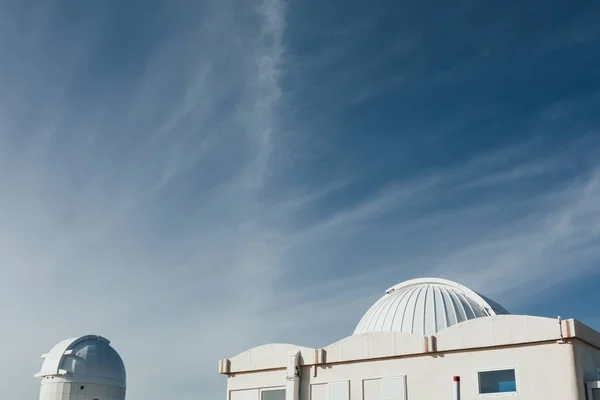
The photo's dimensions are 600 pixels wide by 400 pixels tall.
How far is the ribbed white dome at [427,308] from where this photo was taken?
102 ft

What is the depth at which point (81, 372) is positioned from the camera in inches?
2014

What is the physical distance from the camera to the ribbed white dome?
102ft

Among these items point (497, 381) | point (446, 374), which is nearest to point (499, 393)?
point (497, 381)

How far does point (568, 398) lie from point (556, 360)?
1.13m

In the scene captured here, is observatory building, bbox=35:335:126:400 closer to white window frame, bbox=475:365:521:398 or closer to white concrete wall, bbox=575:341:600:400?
white window frame, bbox=475:365:521:398

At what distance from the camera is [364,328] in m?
33.8

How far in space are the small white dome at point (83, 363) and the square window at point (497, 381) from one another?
3651cm

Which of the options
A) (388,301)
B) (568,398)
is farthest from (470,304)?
(568,398)

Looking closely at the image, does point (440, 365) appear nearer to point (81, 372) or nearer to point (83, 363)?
point (81, 372)

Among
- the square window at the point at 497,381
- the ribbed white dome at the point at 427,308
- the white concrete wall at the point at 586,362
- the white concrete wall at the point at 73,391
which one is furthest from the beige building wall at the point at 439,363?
the white concrete wall at the point at 73,391

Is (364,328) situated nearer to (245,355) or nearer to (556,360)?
(245,355)

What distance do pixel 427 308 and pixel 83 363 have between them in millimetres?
30080

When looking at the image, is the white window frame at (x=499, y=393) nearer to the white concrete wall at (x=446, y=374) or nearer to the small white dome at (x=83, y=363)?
the white concrete wall at (x=446, y=374)

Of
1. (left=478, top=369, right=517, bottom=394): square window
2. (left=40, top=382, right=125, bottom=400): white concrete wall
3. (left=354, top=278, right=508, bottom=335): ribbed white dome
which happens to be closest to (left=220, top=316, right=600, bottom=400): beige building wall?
(left=478, top=369, right=517, bottom=394): square window
